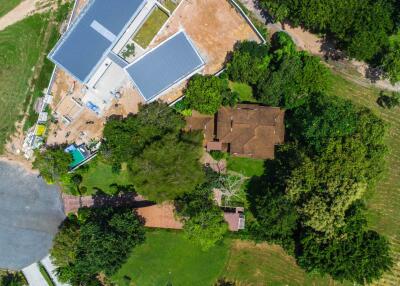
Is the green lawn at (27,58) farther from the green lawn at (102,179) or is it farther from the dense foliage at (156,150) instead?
the dense foliage at (156,150)

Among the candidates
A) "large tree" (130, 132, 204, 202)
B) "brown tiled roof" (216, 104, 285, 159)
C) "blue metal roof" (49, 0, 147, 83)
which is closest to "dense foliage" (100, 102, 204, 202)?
"large tree" (130, 132, 204, 202)

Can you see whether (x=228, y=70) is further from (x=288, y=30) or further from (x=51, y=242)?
(x=51, y=242)

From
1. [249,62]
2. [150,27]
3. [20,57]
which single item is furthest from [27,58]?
[249,62]

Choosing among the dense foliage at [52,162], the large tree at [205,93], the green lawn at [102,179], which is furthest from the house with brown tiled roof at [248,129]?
the dense foliage at [52,162]

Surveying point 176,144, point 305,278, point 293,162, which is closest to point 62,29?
point 176,144

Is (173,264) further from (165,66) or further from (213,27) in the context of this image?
(213,27)

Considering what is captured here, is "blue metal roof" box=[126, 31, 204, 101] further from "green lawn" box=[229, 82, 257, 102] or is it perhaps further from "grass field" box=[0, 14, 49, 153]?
"grass field" box=[0, 14, 49, 153]
